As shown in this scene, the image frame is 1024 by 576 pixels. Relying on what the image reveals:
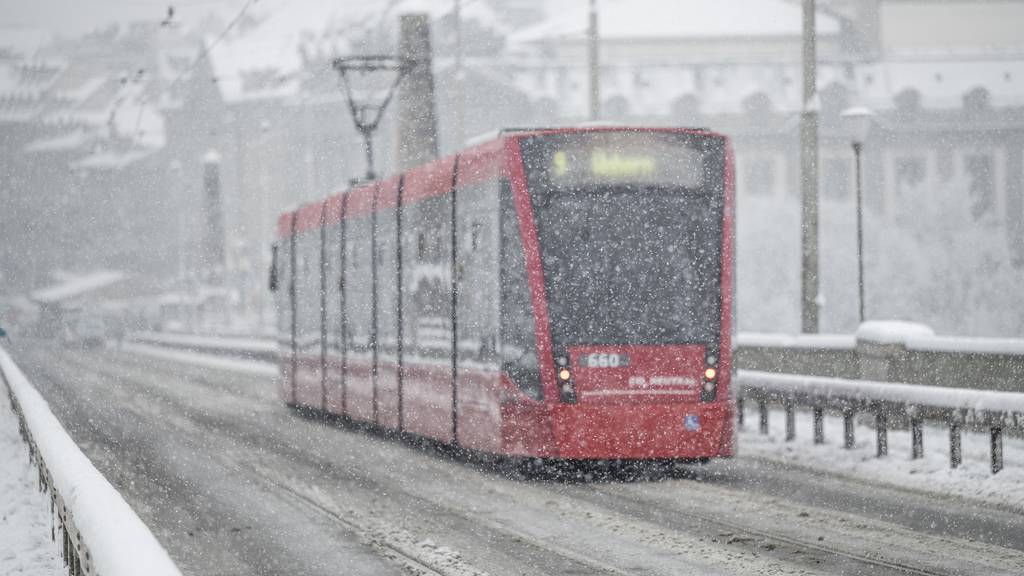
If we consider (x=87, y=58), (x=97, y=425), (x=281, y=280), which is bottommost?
(x=97, y=425)

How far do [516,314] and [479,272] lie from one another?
0.98m

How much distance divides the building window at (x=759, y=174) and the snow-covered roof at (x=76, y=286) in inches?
1959

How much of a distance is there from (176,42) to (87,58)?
9776 mm

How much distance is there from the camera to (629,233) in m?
14.6

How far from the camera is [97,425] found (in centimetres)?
2367

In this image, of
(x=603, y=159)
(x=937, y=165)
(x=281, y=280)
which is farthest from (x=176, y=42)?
(x=603, y=159)

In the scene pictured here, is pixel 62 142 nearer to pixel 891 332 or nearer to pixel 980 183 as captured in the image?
pixel 980 183

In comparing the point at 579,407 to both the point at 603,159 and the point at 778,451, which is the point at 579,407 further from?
the point at 778,451

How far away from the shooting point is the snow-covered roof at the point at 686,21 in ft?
307

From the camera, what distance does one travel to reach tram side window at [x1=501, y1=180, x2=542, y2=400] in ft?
46.7

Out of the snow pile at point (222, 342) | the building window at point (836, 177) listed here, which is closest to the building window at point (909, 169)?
the building window at point (836, 177)

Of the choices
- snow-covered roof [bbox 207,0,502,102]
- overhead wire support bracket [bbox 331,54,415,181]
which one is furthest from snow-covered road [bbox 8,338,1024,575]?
snow-covered roof [bbox 207,0,502,102]

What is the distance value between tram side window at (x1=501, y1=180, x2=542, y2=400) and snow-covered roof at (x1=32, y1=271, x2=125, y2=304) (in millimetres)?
104179

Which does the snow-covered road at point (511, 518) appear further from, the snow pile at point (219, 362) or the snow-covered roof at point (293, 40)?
the snow-covered roof at point (293, 40)
